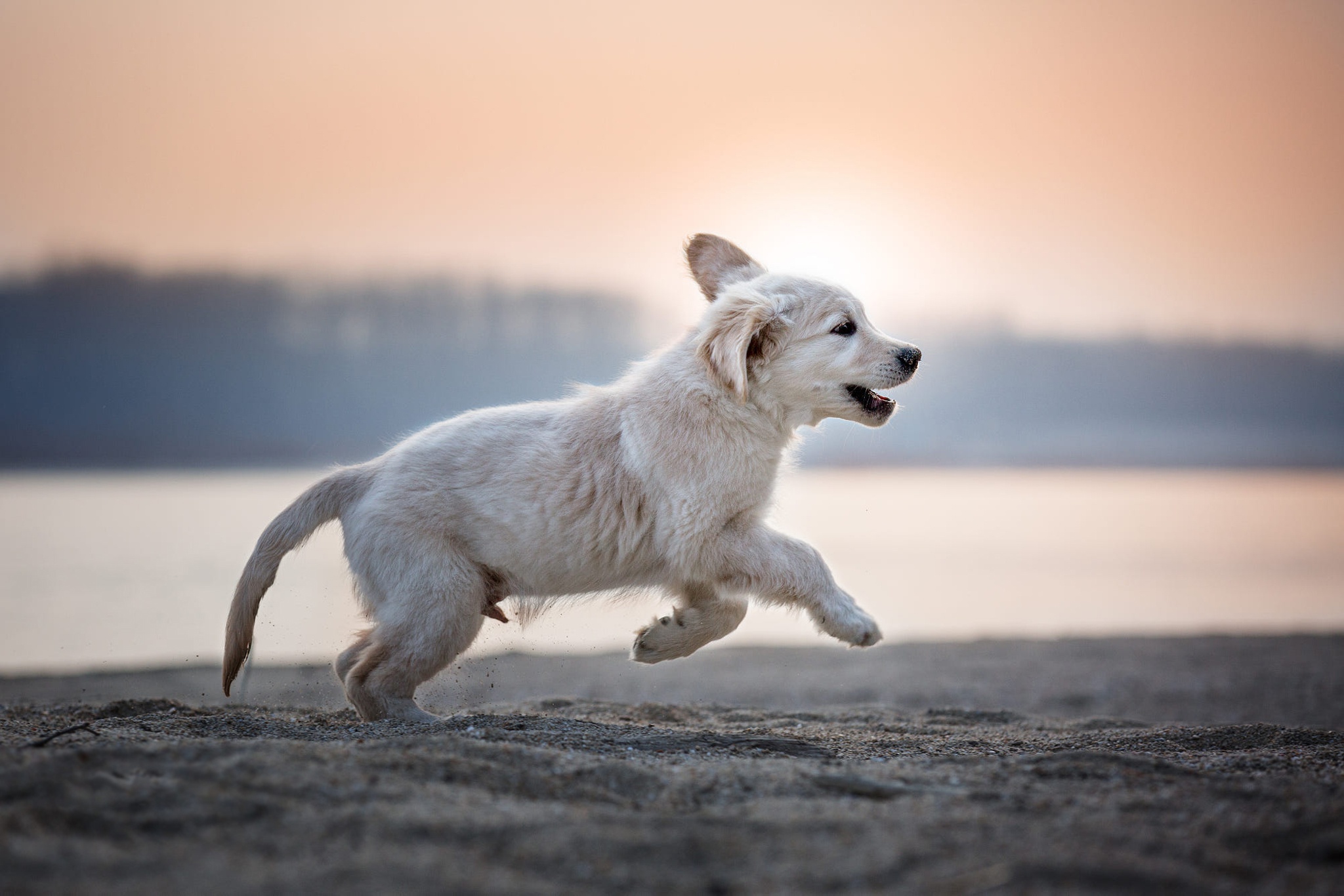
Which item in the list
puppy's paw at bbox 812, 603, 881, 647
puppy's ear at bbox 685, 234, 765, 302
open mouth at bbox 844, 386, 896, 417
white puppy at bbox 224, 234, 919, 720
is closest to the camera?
puppy's paw at bbox 812, 603, 881, 647

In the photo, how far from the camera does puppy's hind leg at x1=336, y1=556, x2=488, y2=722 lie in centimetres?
545

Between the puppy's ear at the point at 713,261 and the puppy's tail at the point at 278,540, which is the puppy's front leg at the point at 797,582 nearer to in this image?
the puppy's ear at the point at 713,261

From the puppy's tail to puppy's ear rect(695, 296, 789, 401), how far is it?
1.99 m

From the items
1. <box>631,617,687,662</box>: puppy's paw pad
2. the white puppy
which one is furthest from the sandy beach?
the white puppy

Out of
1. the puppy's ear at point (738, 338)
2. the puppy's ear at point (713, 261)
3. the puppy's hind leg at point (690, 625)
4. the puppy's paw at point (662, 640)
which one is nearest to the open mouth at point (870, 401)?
the puppy's ear at point (738, 338)

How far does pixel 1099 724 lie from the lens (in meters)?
6.44

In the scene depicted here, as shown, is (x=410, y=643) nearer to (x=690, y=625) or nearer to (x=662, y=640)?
(x=662, y=640)

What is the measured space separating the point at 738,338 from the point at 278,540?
271 centimetres

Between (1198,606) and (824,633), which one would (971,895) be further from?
(1198,606)

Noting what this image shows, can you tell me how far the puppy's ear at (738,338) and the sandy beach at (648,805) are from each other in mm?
1850

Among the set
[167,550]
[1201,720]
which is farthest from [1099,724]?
[167,550]

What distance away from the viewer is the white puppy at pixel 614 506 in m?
5.52

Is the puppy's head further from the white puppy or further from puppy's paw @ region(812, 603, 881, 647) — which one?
puppy's paw @ region(812, 603, 881, 647)

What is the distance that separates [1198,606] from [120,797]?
16303 millimetres
